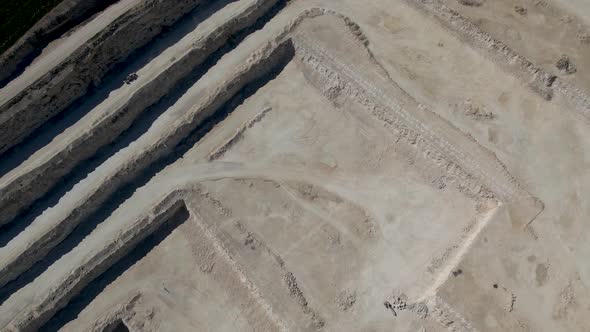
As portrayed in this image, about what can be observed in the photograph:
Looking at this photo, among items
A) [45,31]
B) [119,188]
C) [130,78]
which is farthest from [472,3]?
[45,31]

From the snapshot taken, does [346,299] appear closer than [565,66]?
Yes

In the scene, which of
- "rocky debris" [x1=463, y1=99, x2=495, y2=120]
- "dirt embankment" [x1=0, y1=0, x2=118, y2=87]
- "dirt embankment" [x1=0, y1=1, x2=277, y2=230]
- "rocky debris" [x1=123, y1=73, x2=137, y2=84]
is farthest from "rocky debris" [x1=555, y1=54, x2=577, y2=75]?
"dirt embankment" [x1=0, y1=0, x2=118, y2=87]

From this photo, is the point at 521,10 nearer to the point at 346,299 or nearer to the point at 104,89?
the point at 346,299

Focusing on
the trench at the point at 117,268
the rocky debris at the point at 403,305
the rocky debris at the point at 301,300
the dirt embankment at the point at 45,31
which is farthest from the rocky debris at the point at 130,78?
the rocky debris at the point at 403,305

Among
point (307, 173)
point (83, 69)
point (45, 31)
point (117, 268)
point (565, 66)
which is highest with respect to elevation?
point (45, 31)

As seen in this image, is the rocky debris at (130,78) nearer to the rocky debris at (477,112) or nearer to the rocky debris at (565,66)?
the rocky debris at (477,112)

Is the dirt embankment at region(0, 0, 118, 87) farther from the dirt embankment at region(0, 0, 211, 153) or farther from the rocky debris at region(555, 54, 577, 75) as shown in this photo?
the rocky debris at region(555, 54, 577, 75)

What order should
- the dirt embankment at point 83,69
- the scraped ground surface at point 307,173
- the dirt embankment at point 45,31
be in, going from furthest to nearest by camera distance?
the dirt embankment at point 45,31 → the dirt embankment at point 83,69 → the scraped ground surface at point 307,173
